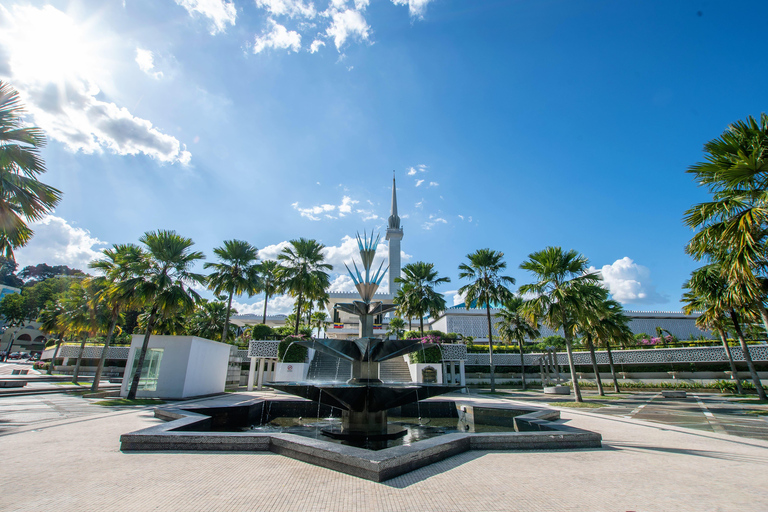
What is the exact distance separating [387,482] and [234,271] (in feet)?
81.7

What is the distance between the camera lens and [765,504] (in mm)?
3801

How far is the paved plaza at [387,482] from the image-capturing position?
12.3 feet

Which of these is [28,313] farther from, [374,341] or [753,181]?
[753,181]

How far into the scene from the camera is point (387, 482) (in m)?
4.56

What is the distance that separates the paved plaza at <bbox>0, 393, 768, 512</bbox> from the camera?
3744 mm

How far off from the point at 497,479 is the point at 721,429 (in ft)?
30.0

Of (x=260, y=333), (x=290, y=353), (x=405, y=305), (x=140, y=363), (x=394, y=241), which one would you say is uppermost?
(x=394, y=241)

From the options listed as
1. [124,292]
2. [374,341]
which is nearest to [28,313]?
[124,292]

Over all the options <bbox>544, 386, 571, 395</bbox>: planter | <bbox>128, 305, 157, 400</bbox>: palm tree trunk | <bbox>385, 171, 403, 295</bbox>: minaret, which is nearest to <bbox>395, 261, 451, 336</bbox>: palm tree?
<bbox>544, 386, 571, 395</bbox>: planter

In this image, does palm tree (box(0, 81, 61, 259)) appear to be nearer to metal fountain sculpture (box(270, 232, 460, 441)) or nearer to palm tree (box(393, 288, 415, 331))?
metal fountain sculpture (box(270, 232, 460, 441))

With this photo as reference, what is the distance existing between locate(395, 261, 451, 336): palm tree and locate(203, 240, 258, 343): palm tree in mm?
11679

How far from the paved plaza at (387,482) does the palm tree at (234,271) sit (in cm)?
1983

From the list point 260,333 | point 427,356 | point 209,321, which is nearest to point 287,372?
point 260,333

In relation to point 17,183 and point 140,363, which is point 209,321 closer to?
point 140,363
